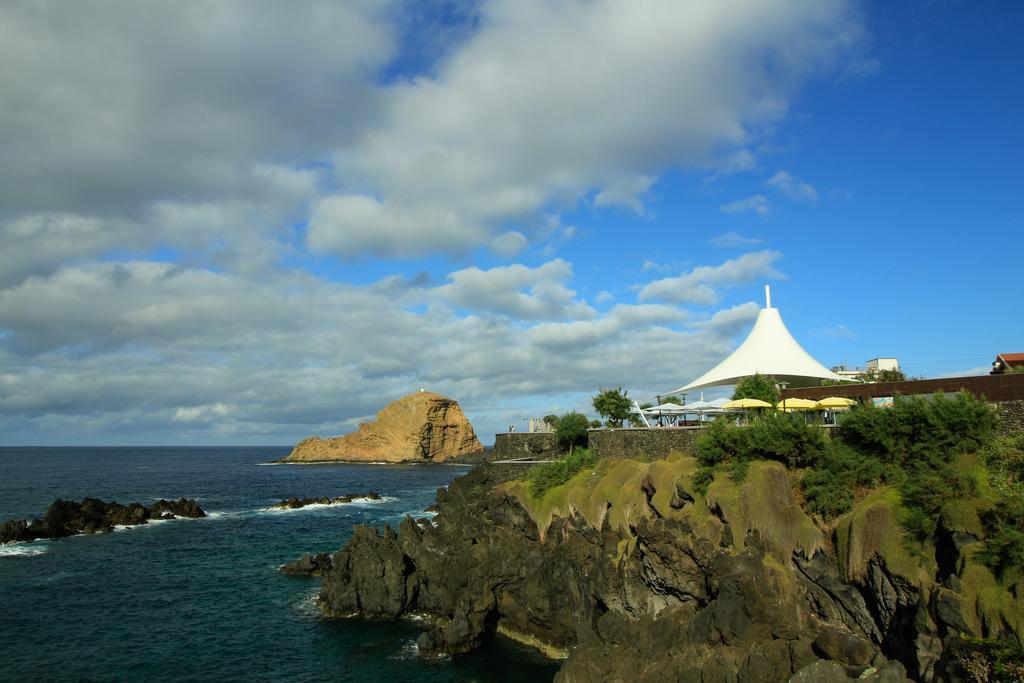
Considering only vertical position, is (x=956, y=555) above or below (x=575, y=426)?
below

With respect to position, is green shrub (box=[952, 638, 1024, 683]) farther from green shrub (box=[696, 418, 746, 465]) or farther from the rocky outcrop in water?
the rocky outcrop in water

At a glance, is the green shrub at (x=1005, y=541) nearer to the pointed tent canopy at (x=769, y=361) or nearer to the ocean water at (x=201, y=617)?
the ocean water at (x=201, y=617)

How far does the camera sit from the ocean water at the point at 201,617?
27000 millimetres

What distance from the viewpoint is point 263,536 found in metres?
57.1

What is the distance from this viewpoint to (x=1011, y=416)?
24.4m

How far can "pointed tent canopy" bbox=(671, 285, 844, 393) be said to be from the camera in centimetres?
4488

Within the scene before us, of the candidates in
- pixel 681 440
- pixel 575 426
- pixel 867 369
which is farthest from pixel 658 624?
pixel 867 369

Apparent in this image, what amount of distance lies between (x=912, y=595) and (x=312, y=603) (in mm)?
30534

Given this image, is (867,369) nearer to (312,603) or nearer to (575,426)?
(575,426)

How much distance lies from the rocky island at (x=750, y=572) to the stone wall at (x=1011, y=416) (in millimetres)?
1842

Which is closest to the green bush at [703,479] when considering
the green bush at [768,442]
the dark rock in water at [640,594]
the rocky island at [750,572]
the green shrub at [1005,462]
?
the rocky island at [750,572]

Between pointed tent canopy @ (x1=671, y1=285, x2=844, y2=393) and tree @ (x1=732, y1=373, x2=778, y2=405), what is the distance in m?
1.77

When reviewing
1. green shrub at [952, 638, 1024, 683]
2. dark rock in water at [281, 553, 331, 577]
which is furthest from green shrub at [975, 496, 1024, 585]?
dark rock in water at [281, 553, 331, 577]

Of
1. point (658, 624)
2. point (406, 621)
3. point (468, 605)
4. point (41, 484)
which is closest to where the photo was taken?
point (658, 624)
